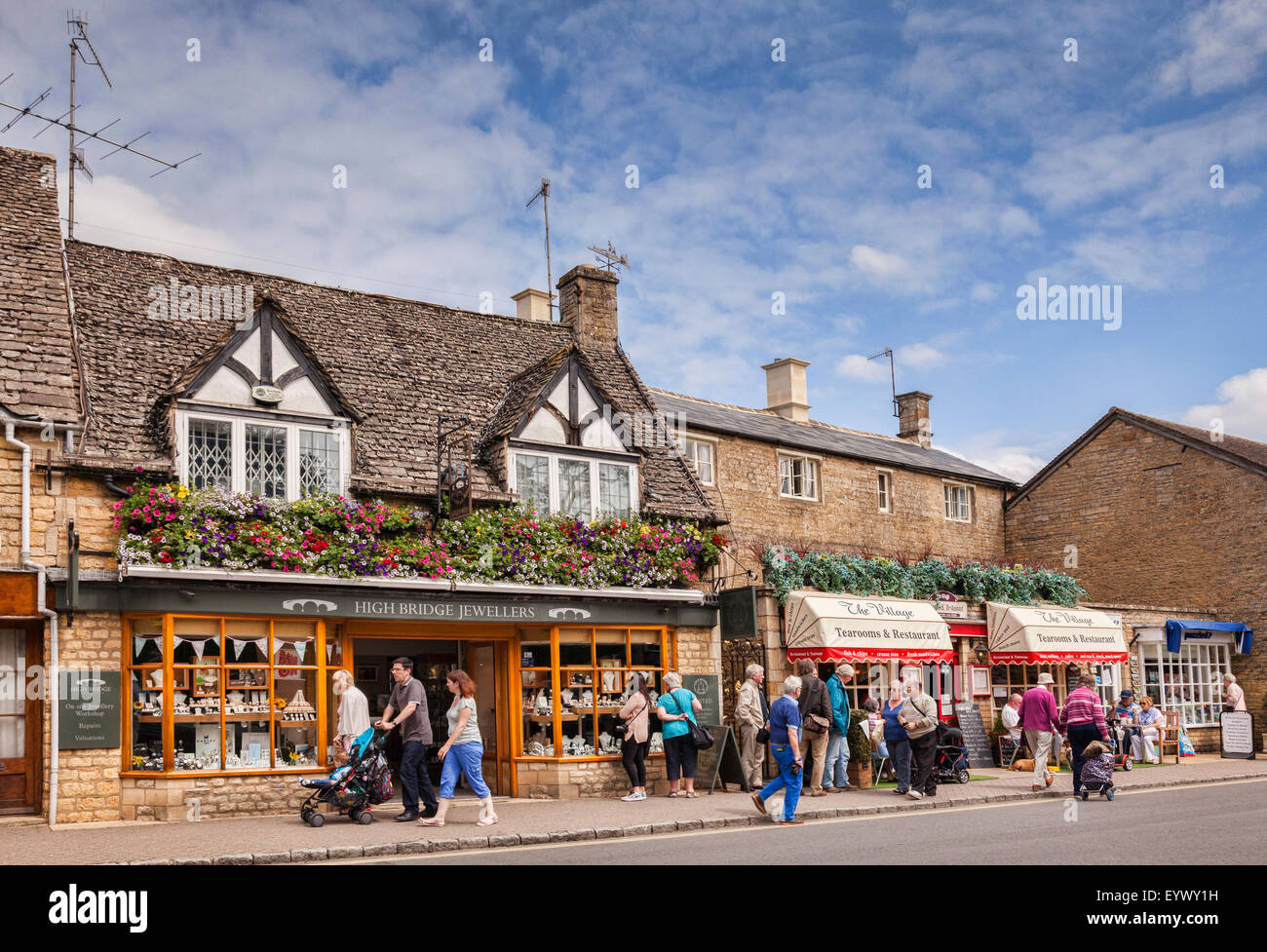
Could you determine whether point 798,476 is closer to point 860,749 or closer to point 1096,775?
point 860,749

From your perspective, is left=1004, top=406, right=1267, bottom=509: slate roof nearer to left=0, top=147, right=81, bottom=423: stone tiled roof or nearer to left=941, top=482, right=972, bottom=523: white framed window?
left=941, top=482, right=972, bottom=523: white framed window

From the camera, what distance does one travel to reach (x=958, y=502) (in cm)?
3262

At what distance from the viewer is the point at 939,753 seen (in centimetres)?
1883

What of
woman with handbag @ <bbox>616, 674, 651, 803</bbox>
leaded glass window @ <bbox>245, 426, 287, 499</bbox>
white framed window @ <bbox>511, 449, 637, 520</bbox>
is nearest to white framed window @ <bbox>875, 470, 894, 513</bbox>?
→ white framed window @ <bbox>511, 449, 637, 520</bbox>

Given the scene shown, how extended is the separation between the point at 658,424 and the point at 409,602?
22.9 feet

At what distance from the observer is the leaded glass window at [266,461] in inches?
645

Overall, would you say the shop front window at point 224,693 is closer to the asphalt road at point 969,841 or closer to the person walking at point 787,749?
the asphalt road at point 969,841

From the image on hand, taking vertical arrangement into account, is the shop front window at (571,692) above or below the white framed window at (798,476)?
below

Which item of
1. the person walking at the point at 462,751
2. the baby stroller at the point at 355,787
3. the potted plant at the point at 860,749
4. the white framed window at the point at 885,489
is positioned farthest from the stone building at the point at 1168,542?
the baby stroller at the point at 355,787

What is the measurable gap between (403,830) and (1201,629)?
21.6 meters

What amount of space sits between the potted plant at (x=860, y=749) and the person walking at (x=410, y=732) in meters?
7.18

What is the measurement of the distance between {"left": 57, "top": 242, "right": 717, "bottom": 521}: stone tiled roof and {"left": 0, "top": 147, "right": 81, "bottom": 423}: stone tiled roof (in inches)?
20.7

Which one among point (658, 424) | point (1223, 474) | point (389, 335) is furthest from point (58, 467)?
point (1223, 474)
